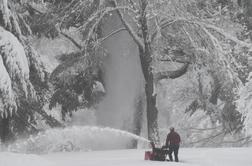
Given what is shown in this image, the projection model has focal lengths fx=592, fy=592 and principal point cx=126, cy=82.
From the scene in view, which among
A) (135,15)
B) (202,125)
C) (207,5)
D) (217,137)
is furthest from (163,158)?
(202,125)

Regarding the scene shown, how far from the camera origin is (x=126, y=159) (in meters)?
18.8

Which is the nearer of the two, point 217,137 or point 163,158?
point 163,158

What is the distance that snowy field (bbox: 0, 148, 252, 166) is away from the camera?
1619 cm

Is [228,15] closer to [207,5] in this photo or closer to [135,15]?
[207,5]

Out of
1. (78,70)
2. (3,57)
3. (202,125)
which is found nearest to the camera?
(3,57)

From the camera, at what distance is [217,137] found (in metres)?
30.4

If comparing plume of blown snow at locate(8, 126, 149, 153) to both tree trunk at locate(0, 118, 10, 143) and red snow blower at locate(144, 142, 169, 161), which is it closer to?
tree trunk at locate(0, 118, 10, 143)

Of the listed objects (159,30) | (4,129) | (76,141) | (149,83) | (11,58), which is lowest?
(76,141)

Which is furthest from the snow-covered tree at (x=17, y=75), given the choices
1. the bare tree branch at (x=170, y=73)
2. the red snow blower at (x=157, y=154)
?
the bare tree branch at (x=170, y=73)

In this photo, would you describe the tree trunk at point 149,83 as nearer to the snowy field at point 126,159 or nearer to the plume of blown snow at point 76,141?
the snowy field at point 126,159

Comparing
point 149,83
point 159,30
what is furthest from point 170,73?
point 159,30

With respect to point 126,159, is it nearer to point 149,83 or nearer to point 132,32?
point 149,83

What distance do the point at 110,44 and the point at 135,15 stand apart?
3.40 metres

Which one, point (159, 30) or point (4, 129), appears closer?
point (159, 30)
